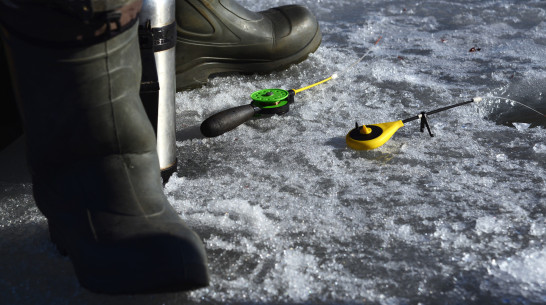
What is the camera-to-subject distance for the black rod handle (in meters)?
1.91

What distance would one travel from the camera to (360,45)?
2.77 meters

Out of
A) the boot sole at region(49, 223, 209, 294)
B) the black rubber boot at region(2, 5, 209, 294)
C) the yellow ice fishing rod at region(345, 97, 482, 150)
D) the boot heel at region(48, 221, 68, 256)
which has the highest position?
the black rubber boot at region(2, 5, 209, 294)

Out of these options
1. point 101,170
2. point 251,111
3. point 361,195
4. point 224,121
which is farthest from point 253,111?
point 101,170

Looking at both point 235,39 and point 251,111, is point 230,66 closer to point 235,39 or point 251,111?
point 235,39

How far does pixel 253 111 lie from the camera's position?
2014mm

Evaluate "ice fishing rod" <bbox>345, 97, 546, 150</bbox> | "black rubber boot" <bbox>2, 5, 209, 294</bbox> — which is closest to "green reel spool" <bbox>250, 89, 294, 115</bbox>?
"ice fishing rod" <bbox>345, 97, 546, 150</bbox>

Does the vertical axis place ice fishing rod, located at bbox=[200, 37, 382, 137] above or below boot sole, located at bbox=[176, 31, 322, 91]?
above

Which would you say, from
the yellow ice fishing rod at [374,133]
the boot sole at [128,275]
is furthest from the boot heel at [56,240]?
the yellow ice fishing rod at [374,133]

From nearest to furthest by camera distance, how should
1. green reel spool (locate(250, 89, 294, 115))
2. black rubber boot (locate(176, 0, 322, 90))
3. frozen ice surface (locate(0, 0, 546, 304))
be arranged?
1. frozen ice surface (locate(0, 0, 546, 304))
2. green reel spool (locate(250, 89, 294, 115))
3. black rubber boot (locate(176, 0, 322, 90))

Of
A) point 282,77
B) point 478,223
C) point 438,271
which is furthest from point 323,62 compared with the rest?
point 438,271

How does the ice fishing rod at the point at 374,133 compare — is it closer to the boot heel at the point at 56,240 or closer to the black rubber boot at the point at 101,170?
the black rubber boot at the point at 101,170

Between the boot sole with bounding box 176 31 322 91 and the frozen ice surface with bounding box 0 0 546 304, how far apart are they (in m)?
0.04

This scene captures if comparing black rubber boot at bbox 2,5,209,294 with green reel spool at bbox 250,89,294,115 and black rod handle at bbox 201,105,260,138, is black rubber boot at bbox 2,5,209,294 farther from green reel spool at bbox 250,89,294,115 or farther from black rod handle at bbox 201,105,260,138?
green reel spool at bbox 250,89,294,115

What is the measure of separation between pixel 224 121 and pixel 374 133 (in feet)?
1.51
